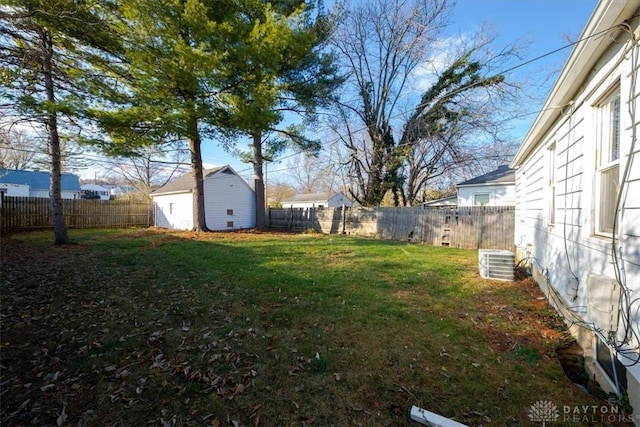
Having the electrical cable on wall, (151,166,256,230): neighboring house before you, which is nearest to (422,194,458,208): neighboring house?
(151,166,256,230): neighboring house

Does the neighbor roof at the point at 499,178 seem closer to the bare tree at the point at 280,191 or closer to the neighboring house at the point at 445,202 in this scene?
the neighboring house at the point at 445,202

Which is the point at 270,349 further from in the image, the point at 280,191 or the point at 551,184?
the point at 280,191

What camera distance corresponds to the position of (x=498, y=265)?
572 cm

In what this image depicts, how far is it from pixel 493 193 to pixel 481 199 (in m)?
0.64

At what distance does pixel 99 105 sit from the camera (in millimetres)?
8828

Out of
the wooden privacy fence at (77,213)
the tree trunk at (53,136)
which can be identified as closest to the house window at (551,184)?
the tree trunk at (53,136)

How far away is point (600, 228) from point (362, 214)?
36.8ft

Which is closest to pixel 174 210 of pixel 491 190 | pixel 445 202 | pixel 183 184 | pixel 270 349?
pixel 183 184

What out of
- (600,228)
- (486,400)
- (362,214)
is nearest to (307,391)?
(486,400)

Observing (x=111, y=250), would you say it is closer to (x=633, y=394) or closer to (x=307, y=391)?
(x=307, y=391)

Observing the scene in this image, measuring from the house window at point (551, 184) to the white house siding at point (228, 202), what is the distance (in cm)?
1537

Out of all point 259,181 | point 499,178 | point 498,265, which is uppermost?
point 499,178

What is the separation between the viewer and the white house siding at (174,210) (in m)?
16.4

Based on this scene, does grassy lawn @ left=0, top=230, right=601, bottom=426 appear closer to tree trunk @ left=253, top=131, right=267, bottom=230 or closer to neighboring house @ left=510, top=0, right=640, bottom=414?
neighboring house @ left=510, top=0, right=640, bottom=414
